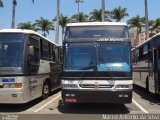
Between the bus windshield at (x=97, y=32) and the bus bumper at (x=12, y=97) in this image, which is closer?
the bus bumper at (x=12, y=97)

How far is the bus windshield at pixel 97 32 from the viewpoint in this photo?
13916 mm

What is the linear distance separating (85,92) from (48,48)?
6.02 meters

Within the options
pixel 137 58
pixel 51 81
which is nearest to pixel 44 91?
pixel 51 81

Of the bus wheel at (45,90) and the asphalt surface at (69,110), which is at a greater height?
the bus wheel at (45,90)

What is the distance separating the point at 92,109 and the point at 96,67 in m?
1.99

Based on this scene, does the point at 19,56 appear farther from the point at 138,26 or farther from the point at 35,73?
the point at 138,26

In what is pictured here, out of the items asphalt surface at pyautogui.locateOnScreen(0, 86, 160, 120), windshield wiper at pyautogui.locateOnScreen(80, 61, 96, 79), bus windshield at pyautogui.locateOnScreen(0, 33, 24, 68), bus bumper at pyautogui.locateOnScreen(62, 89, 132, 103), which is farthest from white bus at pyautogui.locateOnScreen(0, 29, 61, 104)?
windshield wiper at pyautogui.locateOnScreen(80, 61, 96, 79)

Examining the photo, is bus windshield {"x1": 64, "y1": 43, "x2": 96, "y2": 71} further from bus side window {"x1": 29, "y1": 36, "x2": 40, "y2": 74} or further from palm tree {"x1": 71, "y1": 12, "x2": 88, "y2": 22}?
palm tree {"x1": 71, "y1": 12, "x2": 88, "y2": 22}

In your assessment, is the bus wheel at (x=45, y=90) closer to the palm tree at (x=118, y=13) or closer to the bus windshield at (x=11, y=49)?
the bus windshield at (x=11, y=49)

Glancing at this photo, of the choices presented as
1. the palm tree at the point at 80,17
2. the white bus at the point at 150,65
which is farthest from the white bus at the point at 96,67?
the palm tree at the point at 80,17

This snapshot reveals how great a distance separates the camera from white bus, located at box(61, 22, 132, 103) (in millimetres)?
13062

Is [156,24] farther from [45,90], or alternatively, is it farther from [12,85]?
[12,85]

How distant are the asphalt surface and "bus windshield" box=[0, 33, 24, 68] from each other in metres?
1.87

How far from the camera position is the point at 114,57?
13.5m
